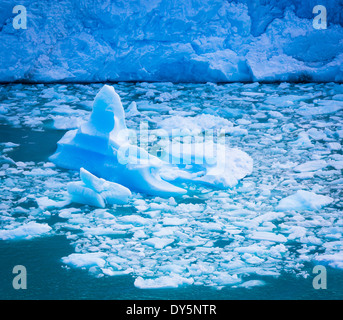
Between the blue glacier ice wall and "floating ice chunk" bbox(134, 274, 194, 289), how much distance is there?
467cm

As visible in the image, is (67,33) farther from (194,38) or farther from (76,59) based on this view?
(194,38)

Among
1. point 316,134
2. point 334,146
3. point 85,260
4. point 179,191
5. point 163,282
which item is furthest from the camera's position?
point 316,134

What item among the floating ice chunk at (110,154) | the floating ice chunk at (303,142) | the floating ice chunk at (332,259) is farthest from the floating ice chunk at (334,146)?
the floating ice chunk at (332,259)

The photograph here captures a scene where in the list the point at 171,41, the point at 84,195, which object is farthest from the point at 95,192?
the point at 171,41

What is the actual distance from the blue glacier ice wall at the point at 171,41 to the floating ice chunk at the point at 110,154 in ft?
10.4

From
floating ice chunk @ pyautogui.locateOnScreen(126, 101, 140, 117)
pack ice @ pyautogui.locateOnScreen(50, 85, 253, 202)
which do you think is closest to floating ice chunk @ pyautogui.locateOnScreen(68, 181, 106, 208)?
pack ice @ pyautogui.locateOnScreen(50, 85, 253, 202)

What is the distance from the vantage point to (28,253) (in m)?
2.81

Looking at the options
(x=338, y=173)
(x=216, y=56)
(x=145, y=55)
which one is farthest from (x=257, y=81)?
(x=338, y=173)

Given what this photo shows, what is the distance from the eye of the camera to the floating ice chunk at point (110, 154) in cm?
361

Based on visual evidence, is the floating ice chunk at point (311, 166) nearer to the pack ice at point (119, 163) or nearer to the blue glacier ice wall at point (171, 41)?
the pack ice at point (119, 163)

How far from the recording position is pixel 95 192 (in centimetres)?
336

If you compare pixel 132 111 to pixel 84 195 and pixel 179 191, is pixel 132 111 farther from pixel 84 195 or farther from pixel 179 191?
pixel 84 195

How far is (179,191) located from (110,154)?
1.78 feet

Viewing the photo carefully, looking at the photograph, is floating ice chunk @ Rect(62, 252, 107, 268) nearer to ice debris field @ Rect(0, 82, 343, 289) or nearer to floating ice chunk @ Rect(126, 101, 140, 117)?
ice debris field @ Rect(0, 82, 343, 289)
